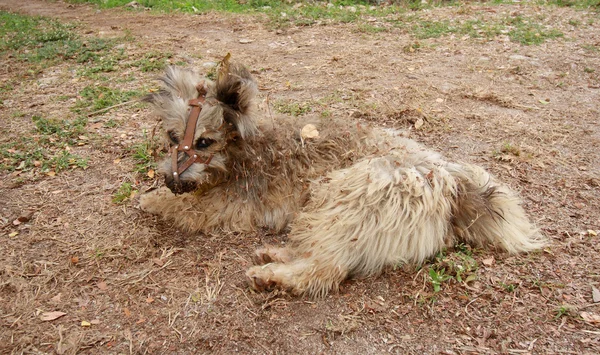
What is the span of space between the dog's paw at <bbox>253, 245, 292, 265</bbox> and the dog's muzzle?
0.86m

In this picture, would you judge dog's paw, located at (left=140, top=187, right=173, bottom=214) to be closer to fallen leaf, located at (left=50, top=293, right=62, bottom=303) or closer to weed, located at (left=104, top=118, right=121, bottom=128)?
fallen leaf, located at (left=50, top=293, right=62, bottom=303)

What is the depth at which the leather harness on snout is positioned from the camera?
3621 mm

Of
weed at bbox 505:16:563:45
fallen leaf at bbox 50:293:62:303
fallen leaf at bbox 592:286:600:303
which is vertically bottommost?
fallen leaf at bbox 50:293:62:303

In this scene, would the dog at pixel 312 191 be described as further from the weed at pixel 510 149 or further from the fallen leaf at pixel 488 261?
the weed at pixel 510 149

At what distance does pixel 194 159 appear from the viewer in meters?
3.67

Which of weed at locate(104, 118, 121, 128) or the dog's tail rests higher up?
weed at locate(104, 118, 121, 128)

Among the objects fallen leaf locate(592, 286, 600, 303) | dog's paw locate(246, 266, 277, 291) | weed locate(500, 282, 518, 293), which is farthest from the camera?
dog's paw locate(246, 266, 277, 291)

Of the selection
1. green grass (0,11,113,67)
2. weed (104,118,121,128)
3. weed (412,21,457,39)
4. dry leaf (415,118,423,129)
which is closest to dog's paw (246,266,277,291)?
dry leaf (415,118,423,129)

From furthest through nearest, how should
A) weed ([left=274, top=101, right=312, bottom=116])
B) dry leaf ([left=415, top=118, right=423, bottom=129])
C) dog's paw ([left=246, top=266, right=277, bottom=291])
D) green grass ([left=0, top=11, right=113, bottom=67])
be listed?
green grass ([left=0, top=11, right=113, bottom=67]), weed ([left=274, top=101, right=312, bottom=116]), dry leaf ([left=415, top=118, right=423, bottom=129]), dog's paw ([left=246, top=266, right=277, bottom=291])

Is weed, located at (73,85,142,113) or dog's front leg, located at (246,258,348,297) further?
weed, located at (73,85,142,113)

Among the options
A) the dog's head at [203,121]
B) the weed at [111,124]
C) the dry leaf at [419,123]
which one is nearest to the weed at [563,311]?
the dog's head at [203,121]

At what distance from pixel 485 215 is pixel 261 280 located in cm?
185

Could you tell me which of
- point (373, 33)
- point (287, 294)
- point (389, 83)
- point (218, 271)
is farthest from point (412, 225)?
point (373, 33)

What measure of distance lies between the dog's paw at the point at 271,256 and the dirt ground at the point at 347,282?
189 millimetres
